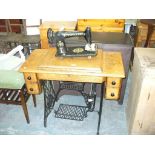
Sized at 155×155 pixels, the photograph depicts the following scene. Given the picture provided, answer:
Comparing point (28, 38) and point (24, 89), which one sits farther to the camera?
point (28, 38)

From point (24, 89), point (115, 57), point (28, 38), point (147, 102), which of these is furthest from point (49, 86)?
point (28, 38)

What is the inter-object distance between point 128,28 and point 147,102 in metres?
2.58

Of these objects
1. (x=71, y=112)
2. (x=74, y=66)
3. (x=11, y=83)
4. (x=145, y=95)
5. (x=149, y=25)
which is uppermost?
(x=149, y=25)

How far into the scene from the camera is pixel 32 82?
1.89 meters

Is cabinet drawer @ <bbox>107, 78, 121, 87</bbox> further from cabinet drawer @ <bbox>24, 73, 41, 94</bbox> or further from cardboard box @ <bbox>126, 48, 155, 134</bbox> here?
cabinet drawer @ <bbox>24, 73, 41, 94</bbox>

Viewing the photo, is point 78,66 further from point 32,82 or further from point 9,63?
point 9,63

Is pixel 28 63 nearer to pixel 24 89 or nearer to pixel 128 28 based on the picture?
pixel 24 89

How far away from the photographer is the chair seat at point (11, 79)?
7.01 ft

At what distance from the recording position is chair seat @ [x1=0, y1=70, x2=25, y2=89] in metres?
2.14

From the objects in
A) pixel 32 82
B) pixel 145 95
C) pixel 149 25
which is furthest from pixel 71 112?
pixel 149 25

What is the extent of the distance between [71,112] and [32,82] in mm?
779

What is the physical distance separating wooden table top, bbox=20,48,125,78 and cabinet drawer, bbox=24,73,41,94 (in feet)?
0.24

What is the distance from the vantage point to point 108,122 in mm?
2400
